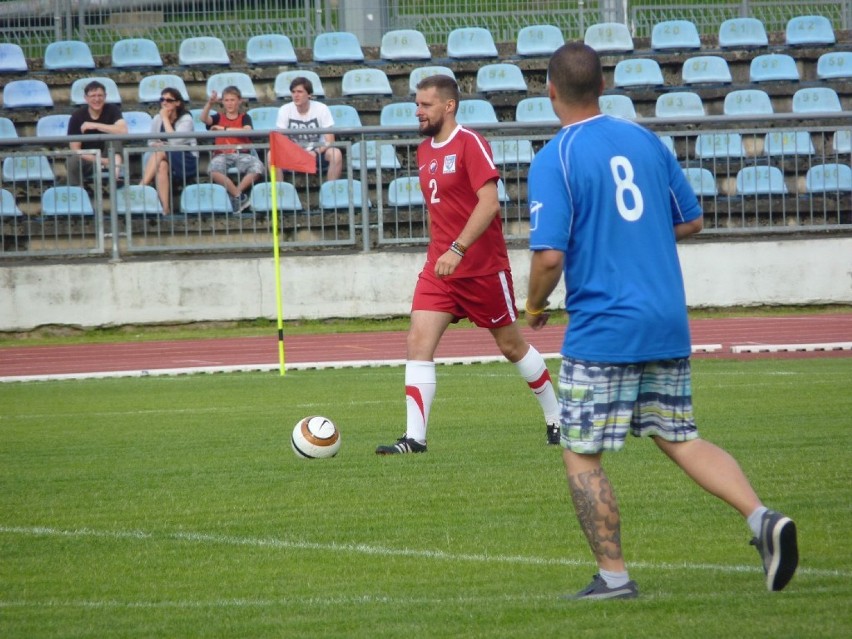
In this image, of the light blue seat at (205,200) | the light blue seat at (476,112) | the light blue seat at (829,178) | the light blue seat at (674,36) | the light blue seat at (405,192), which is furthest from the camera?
the light blue seat at (674,36)

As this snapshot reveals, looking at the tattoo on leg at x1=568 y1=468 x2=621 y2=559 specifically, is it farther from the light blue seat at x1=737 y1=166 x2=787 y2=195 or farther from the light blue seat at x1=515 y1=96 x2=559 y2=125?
the light blue seat at x1=515 y1=96 x2=559 y2=125

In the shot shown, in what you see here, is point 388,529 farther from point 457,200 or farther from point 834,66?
Answer: point 834,66

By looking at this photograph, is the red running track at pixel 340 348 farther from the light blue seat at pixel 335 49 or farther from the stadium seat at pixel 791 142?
the light blue seat at pixel 335 49

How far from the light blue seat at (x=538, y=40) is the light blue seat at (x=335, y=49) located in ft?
9.09

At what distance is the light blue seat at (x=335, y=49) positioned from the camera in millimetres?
23656

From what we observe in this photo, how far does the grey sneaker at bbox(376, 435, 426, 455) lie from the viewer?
29.3ft

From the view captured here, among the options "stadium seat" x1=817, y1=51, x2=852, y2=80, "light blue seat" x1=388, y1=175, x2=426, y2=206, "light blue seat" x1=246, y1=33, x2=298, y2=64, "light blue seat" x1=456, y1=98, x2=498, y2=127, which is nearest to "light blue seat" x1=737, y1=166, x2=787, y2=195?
"light blue seat" x1=456, y1=98, x2=498, y2=127

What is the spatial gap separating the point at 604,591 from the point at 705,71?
1913 centimetres

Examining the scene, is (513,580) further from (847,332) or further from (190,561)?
(847,332)

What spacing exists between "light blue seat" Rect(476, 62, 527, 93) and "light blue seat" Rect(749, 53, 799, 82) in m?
3.84

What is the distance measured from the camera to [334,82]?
23.6m

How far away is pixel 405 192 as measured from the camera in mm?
19016

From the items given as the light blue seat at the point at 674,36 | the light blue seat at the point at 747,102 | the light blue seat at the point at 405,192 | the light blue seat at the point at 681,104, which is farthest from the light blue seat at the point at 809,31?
the light blue seat at the point at 405,192

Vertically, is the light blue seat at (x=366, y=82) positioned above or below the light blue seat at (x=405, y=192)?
above
